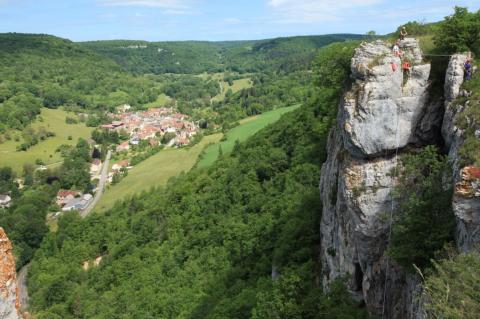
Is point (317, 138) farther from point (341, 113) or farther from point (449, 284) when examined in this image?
point (449, 284)

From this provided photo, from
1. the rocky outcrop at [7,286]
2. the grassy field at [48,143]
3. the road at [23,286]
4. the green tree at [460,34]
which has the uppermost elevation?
the green tree at [460,34]

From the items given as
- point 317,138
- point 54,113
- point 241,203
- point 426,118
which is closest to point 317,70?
point 426,118

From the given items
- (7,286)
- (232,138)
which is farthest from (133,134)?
(7,286)

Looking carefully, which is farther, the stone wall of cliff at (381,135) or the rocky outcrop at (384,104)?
the rocky outcrop at (384,104)

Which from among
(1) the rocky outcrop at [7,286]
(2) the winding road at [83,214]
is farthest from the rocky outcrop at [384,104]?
(2) the winding road at [83,214]

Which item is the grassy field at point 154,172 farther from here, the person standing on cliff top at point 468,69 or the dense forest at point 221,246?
the person standing on cliff top at point 468,69

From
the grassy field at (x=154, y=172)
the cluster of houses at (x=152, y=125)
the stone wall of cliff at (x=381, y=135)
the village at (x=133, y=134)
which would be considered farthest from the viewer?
the cluster of houses at (x=152, y=125)

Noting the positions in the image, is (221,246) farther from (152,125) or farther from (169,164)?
(152,125)
